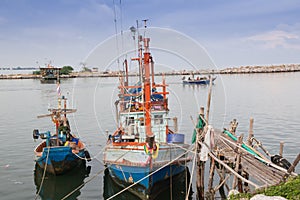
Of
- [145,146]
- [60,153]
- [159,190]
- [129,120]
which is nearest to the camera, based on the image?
[145,146]

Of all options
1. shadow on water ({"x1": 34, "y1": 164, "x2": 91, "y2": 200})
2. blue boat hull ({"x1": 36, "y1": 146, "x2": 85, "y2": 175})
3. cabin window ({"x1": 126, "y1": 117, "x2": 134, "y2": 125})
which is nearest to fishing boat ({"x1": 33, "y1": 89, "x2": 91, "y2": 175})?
blue boat hull ({"x1": 36, "y1": 146, "x2": 85, "y2": 175})

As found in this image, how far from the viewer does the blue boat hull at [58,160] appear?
16.4 metres

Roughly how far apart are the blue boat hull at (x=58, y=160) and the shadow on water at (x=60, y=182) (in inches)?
17.4

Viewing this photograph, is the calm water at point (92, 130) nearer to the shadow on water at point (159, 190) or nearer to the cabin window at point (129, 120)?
the shadow on water at point (159, 190)

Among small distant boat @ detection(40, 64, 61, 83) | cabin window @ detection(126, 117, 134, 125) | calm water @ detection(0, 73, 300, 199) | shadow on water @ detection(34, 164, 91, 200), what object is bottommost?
shadow on water @ detection(34, 164, 91, 200)

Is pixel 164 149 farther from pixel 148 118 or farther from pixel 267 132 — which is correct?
pixel 267 132

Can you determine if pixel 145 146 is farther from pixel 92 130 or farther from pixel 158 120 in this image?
pixel 92 130

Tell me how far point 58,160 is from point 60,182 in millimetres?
1360

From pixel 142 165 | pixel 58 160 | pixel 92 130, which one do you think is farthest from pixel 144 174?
pixel 92 130

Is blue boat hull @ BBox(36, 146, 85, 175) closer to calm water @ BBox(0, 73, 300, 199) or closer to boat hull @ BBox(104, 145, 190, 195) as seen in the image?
calm water @ BBox(0, 73, 300, 199)

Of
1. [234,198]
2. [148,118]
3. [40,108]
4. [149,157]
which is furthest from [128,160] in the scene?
[40,108]

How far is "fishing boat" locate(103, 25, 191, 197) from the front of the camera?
44.7 feet

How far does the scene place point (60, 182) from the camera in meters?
16.9

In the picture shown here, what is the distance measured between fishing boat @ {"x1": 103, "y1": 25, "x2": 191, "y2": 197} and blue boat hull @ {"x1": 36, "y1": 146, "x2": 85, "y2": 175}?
9.31ft
